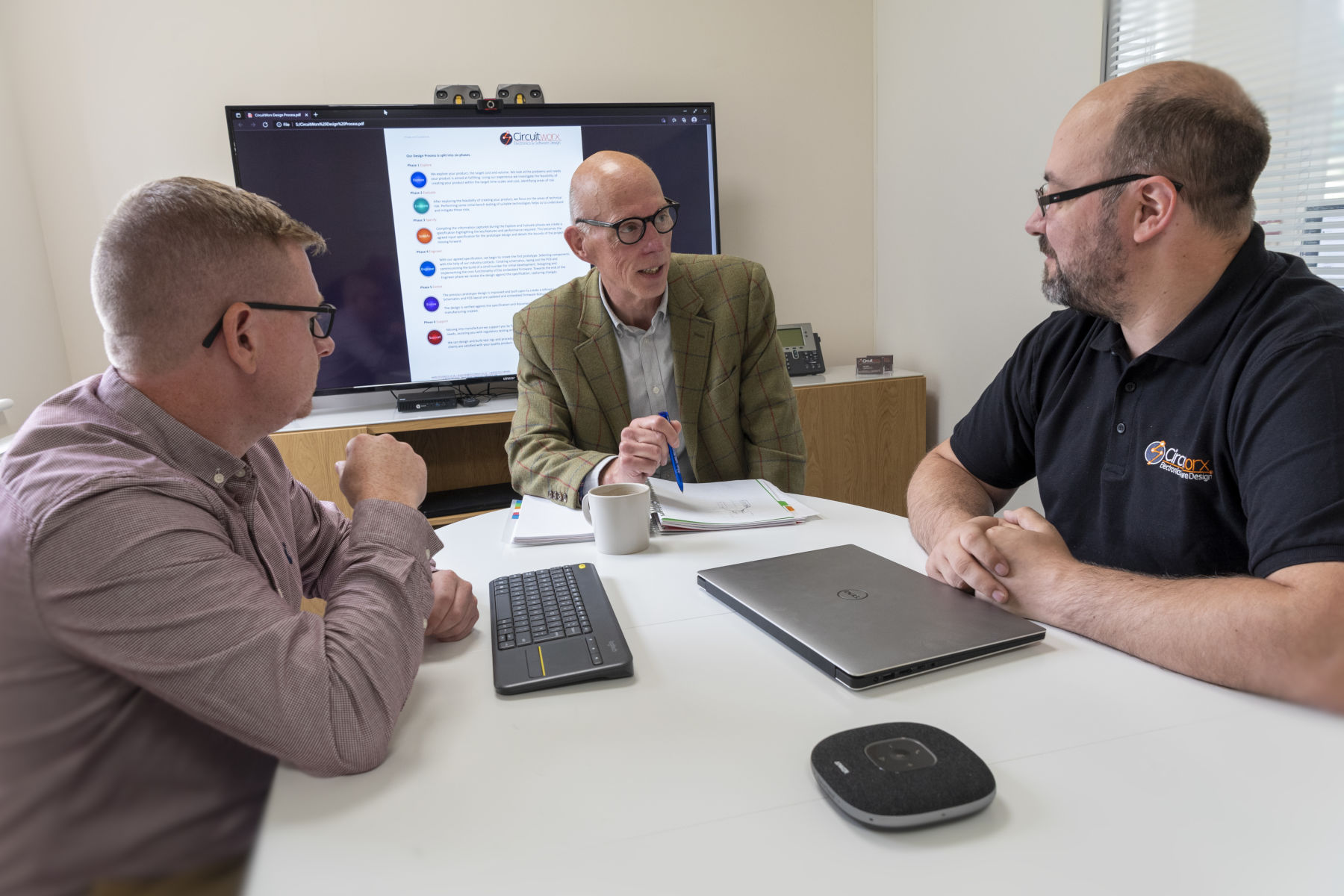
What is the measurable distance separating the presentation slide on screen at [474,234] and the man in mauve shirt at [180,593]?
1.96 meters

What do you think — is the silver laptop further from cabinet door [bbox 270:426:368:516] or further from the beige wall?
the beige wall

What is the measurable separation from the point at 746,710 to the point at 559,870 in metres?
0.26

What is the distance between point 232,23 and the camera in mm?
2768

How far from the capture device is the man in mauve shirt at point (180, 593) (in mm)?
582

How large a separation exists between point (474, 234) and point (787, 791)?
2576 millimetres

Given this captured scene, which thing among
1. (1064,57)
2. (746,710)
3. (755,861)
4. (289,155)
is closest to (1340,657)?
(755,861)

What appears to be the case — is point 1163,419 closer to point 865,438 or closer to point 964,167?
point 865,438

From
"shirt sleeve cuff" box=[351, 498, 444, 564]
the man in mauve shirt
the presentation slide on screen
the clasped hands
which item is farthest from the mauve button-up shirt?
the presentation slide on screen

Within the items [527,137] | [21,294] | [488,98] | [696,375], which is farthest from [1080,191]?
[21,294]

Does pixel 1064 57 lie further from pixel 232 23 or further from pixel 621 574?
pixel 232 23

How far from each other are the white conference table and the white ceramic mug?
0.37 meters

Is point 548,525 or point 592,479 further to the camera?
point 592,479

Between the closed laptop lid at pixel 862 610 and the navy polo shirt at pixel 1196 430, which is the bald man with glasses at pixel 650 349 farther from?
the closed laptop lid at pixel 862 610

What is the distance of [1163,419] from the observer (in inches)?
46.4
